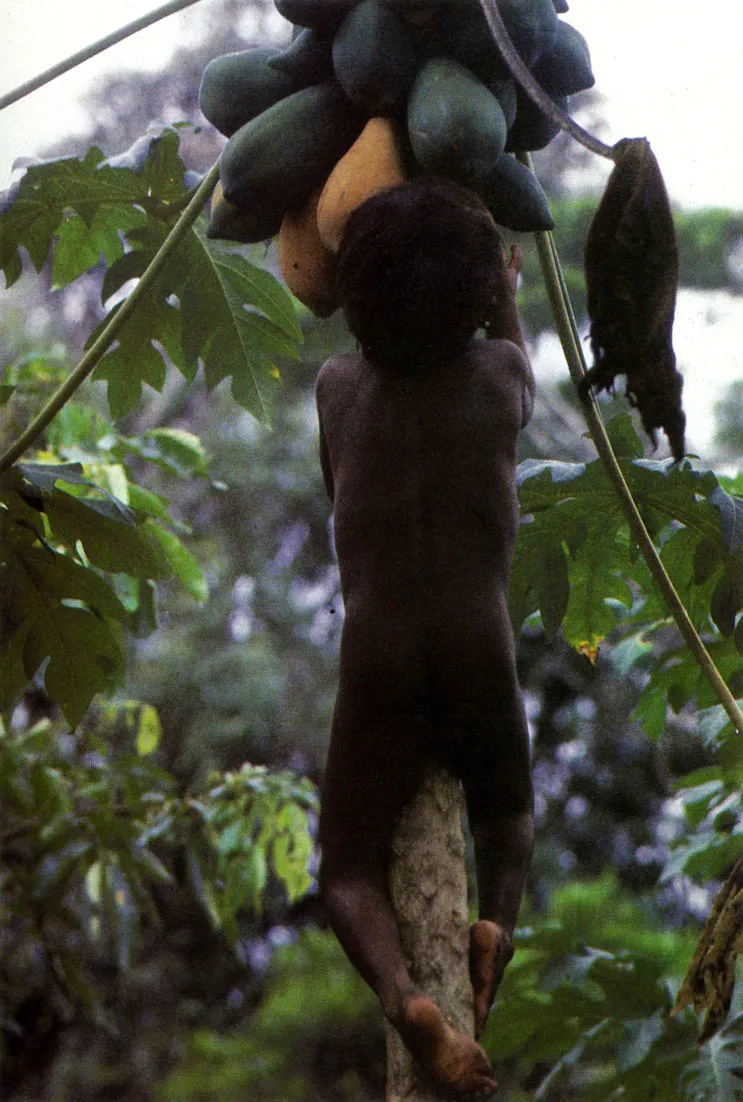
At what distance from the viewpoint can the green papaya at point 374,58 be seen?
0.95 metres

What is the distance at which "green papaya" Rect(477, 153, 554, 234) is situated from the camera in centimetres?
102

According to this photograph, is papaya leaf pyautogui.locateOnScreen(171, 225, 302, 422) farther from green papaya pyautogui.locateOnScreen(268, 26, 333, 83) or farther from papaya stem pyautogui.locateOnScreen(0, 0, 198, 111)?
green papaya pyautogui.locateOnScreen(268, 26, 333, 83)

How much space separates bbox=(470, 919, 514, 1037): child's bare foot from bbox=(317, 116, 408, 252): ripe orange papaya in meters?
0.51

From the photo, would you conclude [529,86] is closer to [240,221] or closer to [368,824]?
[240,221]

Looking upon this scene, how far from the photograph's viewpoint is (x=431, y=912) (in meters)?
0.85

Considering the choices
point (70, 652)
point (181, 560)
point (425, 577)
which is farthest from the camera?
point (181, 560)

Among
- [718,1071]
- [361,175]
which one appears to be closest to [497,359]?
[361,175]

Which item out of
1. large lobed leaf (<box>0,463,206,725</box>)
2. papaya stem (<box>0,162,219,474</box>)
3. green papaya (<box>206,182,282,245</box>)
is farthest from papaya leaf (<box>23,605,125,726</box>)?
green papaya (<box>206,182,282,245</box>)

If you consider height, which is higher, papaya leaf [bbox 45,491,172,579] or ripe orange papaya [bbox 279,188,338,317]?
ripe orange papaya [bbox 279,188,338,317]

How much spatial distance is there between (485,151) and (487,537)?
11.2 inches

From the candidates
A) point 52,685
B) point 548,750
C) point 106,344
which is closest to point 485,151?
point 106,344

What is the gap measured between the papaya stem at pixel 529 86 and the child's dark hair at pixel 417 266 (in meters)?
0.08

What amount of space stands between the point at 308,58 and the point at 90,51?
290mm

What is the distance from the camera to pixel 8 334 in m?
4.66
